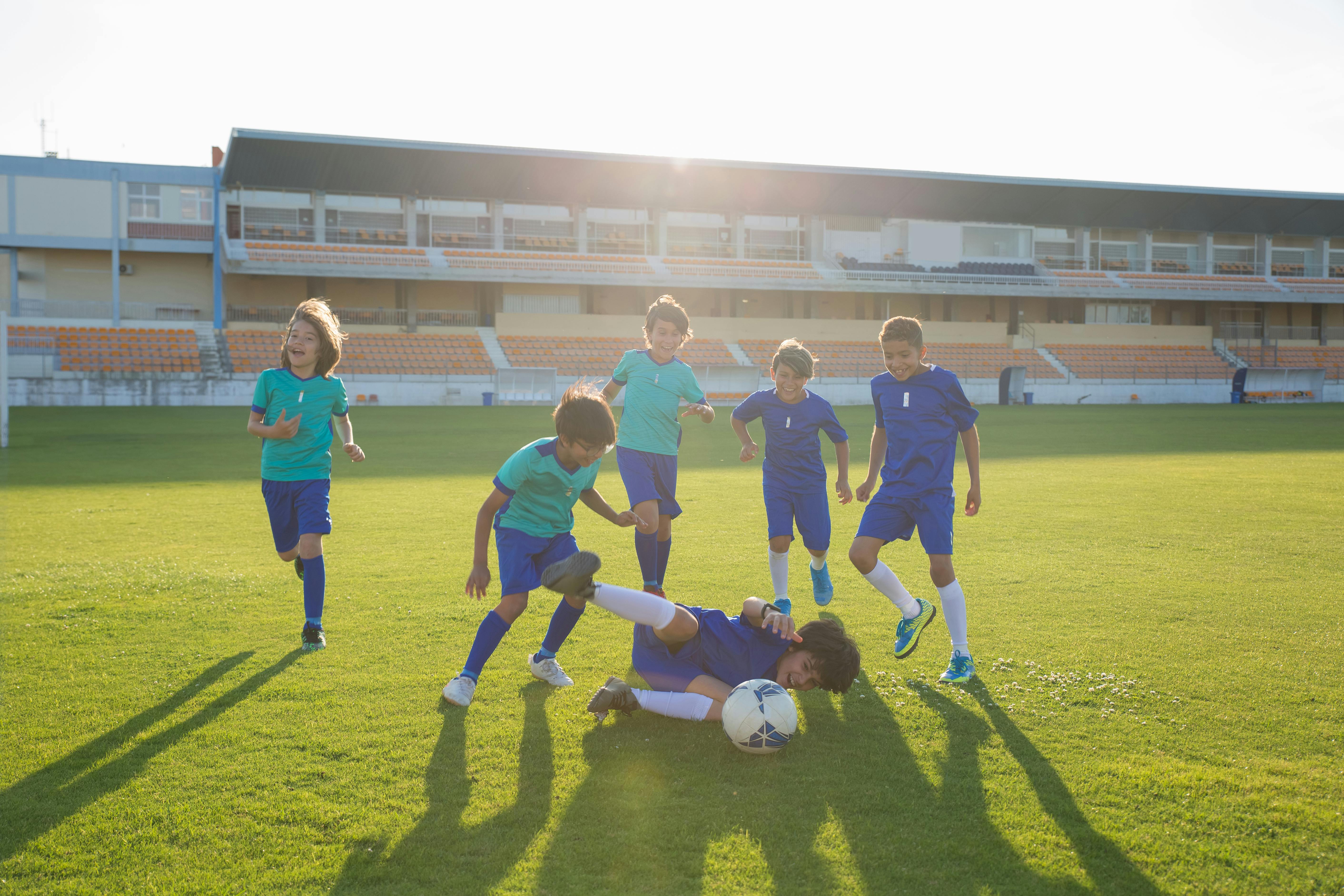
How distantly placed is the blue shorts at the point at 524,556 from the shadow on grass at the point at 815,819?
76 centimetres

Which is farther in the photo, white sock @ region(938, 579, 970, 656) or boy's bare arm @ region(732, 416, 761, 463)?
boy's bare arm @ region(732, 416, 761, 463)

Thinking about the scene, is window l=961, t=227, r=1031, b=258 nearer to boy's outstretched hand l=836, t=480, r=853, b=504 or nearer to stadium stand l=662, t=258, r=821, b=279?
stadium stand l=662, t=258, r=821, b=279

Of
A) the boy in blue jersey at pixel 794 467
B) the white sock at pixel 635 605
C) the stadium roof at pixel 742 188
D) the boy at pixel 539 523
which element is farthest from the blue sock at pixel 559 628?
the stadium roof at pixel 742 188

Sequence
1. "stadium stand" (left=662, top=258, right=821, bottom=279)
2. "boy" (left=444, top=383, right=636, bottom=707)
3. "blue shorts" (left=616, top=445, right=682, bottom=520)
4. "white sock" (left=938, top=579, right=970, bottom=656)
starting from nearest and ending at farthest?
"boy" (left=444, top=383, right=636, bottom=707)
"white sock" (left=938, top=579, right=970, bottom=656)
"blue shorts" (left=616, top=445, right=682, bottom=520)
"stadium stand" (left=662, top=258, right=821, bottom=279)

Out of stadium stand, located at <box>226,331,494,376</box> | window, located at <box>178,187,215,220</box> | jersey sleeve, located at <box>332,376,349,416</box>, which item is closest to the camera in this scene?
jersey sleeve, located at <box>332,376,349,416</box>

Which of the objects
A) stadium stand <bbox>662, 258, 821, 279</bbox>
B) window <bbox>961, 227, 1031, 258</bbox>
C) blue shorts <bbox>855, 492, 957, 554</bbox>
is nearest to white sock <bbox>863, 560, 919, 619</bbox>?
blue shorts <bbox>855, 492, 957, 554</bbox>

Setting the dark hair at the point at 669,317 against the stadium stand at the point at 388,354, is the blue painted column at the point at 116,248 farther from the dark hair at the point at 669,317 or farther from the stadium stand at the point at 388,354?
the dark hair at the point at 669,317

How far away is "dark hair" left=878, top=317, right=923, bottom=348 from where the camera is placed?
4.62 metres

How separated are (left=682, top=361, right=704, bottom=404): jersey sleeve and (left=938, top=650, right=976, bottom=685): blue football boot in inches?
89.1

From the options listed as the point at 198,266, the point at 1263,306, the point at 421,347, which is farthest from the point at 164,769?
the point at 1263,306

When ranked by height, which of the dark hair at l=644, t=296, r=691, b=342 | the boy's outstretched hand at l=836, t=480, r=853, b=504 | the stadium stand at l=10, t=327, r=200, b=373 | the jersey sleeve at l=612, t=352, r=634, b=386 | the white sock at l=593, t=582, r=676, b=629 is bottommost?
the white sock at l=593, t=582, r=676, b=629

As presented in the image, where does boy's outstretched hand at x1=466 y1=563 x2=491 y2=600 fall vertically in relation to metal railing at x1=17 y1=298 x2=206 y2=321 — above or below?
below

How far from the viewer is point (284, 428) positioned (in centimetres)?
466

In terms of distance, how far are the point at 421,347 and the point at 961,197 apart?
26555 mm
